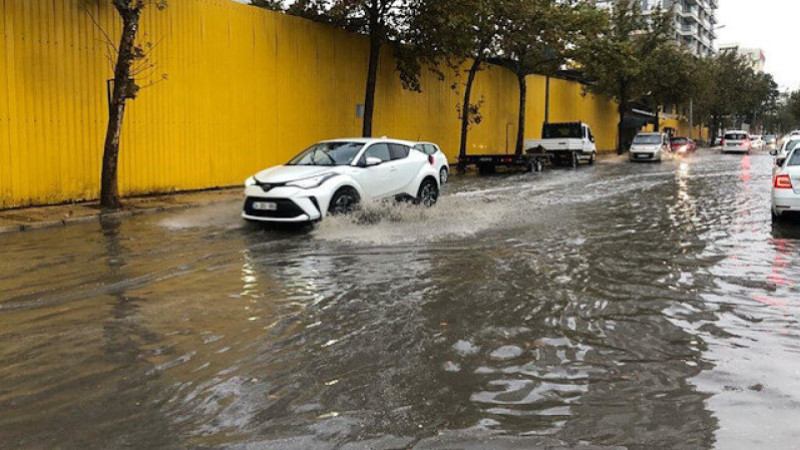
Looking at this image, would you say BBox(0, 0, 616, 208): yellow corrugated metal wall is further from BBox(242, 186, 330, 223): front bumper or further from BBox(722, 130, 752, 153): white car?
BBox(722, 130, 752, 153): white car

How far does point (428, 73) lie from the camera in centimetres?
2861

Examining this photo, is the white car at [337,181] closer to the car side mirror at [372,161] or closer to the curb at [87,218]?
the car side mirror at [372,161]

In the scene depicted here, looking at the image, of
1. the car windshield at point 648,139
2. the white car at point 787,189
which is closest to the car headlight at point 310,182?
the white car at point 787,189

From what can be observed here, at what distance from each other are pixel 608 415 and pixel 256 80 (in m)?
17.2

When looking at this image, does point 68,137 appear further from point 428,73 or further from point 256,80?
point 428,73

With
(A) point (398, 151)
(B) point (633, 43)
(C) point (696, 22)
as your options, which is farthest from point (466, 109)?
(C) point (696, 22)

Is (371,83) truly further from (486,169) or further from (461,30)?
(486,169)

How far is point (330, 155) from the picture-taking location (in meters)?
12.2

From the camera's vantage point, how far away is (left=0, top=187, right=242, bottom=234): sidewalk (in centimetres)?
1177

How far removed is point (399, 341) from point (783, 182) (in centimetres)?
909

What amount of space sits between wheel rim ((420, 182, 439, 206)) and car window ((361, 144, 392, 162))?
1.27 m

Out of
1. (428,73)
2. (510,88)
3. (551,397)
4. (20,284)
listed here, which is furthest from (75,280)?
(510,88)

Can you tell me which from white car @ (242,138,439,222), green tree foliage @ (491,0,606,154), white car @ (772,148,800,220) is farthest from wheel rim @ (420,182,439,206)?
green tree foliage @ (491,0,606,154)

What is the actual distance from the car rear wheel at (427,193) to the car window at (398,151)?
750 mm
